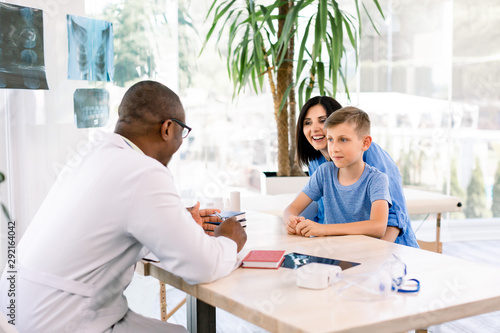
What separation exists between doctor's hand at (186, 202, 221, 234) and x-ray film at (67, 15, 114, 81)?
43.3 inches

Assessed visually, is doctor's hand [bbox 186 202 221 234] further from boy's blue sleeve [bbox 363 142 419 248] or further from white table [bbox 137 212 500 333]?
boy's blue sleeve [bbox 363 142 419 248]

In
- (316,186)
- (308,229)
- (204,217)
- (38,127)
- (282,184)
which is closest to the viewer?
(308,229)

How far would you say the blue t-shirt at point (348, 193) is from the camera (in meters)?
1.98

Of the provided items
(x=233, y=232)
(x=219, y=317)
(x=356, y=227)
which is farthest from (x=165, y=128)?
(x=219, y=317)

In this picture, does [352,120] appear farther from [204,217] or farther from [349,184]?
[204,217]

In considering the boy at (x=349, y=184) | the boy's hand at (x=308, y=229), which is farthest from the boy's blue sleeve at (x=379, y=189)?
the boy's hand at (x=308, y=229)

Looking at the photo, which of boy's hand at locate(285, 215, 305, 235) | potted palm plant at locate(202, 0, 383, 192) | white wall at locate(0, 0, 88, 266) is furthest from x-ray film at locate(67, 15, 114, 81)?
boy's hand at locate(285, 215, 305, 235)

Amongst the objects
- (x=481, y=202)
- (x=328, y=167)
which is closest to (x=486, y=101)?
(x=481, y=202)

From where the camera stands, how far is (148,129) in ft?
4.67

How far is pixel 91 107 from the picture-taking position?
2.72m

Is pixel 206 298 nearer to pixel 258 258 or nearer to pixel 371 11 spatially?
pixel 258 258

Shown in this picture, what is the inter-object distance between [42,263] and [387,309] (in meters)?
0.81

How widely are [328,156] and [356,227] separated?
818 millimetres

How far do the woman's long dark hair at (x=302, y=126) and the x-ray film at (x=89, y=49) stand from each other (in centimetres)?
106
